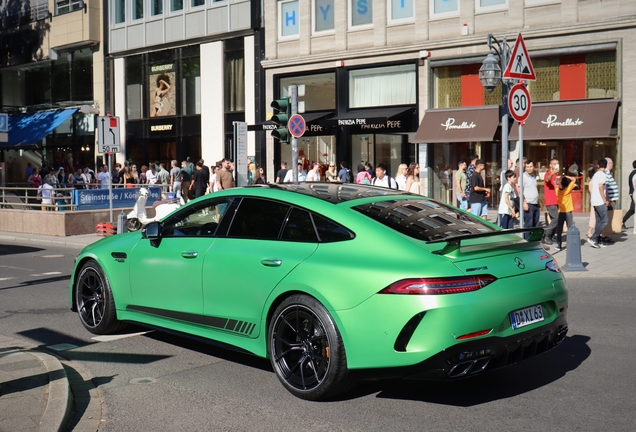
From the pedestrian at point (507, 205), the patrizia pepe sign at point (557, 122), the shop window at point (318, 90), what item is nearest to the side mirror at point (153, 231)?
the pedestrian at point (507, 205)

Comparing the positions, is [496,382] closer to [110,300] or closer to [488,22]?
[110,300]

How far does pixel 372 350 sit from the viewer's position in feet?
16.6

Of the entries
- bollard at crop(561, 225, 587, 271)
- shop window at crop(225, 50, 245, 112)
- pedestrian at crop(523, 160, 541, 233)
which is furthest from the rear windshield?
shop window at crop(225, 50, 245, 112)

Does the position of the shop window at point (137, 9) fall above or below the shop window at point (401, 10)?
above

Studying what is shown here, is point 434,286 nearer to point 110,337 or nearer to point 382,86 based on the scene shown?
point 110,337

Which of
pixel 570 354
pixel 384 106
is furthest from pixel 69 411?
pixel 384 106

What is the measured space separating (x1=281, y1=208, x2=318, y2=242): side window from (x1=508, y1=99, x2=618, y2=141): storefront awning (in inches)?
737

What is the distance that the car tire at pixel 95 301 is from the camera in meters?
7.41

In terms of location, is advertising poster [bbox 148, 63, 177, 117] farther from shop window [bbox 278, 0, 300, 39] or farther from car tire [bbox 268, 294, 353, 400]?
car tire [bbox 268, 294, 353, 400]

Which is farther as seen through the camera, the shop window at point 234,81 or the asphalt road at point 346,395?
the shop window at point 234,81

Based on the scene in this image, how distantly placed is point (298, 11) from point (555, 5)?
10.4 meters

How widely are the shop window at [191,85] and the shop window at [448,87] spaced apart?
39.6 feet

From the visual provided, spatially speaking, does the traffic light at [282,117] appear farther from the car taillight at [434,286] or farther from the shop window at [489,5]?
the shop window at [489,5]

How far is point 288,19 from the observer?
30.6m
